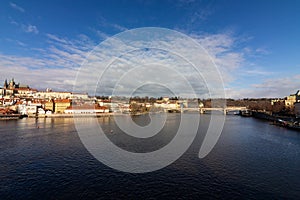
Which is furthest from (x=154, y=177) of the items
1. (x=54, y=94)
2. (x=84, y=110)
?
(x=54, y=94)

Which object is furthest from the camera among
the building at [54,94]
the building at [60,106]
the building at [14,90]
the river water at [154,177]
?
the building at [54,94]

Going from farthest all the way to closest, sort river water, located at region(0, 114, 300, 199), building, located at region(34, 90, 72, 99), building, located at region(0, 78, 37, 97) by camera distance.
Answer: building, located at region(34, 90, 72, 99) → building, located at region(0, 78, 37, 97) → river water, located at region(0, 114, 300, 199)

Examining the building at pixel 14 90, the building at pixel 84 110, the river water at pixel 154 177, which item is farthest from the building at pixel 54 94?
the river water at pixel 154 177

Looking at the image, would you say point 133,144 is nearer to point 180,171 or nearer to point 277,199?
point 180,171

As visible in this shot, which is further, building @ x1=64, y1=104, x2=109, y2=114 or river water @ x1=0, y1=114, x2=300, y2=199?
building @ x1=64, y1=104, x2=109, y2=114

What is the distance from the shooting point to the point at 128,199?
6.61m

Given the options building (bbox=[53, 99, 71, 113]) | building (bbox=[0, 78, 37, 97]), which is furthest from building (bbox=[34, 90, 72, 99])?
building (bbox=[53, 99, 71, 113])

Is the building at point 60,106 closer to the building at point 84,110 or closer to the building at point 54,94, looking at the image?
the building at point 84,110

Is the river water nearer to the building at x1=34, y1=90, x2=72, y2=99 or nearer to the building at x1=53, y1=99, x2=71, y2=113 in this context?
the building at x1=53, y1=99, x2=71, y2=113

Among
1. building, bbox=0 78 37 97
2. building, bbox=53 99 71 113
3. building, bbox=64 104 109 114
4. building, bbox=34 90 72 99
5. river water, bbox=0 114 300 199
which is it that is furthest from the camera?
building, bbox=34 90 72 99

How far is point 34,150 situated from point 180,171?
8.95m

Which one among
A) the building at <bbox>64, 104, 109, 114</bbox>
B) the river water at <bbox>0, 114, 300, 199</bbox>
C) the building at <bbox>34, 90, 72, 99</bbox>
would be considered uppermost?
the building at <bbox>34, 90, 72, 99</bbox>

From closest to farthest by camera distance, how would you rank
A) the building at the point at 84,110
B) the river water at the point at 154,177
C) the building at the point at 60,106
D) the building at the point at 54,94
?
the river water at the point at 154,177
the building at the point at 84,110
the building at the point at 60,106
the building at the point at 54,94

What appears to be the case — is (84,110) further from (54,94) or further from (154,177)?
(154,177)
